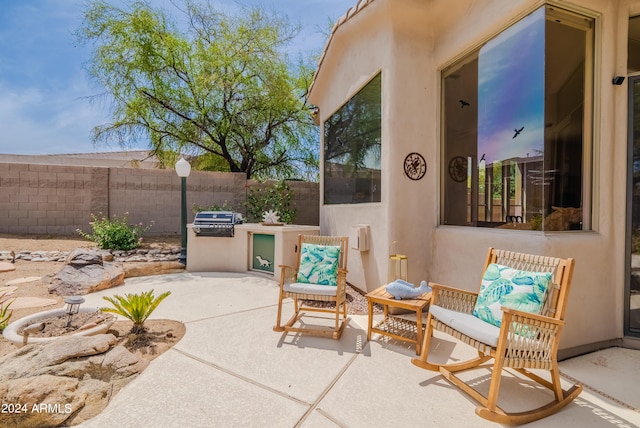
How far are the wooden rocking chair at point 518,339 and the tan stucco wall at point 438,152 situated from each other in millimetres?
538

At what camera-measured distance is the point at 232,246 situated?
6473 mm

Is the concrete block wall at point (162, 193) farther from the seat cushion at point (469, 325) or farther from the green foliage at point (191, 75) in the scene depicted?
the seat cushion at point (469, 325)

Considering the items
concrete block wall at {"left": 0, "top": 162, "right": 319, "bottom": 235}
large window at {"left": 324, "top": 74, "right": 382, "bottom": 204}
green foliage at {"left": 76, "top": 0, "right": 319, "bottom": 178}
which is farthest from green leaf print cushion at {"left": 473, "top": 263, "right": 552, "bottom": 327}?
green foliage at {"left": 76, "top": 0, "right": 319, "bottom": 178}

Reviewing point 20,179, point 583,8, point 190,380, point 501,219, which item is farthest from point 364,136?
point 20,179

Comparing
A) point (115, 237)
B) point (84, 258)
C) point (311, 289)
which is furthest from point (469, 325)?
point (115, 237)

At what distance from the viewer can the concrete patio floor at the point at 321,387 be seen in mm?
2062

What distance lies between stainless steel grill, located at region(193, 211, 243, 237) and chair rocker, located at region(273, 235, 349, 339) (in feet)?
8.44

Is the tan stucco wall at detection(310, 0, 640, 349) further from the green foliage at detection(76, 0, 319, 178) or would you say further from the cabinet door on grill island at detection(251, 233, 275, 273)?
the green foliage at detection(76, 0, 319, 178)

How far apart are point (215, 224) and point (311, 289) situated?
354 centimetres

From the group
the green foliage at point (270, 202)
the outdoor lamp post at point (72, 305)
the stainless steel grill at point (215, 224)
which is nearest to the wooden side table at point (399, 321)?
the outdoor lamp post at point (72, 305)

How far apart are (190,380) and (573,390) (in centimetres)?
297

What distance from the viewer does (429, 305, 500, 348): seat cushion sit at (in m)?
2.25

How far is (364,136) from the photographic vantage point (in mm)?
5152

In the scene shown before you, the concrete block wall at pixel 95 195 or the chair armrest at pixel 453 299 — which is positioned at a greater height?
the concrete block wall at pixel 95 195
